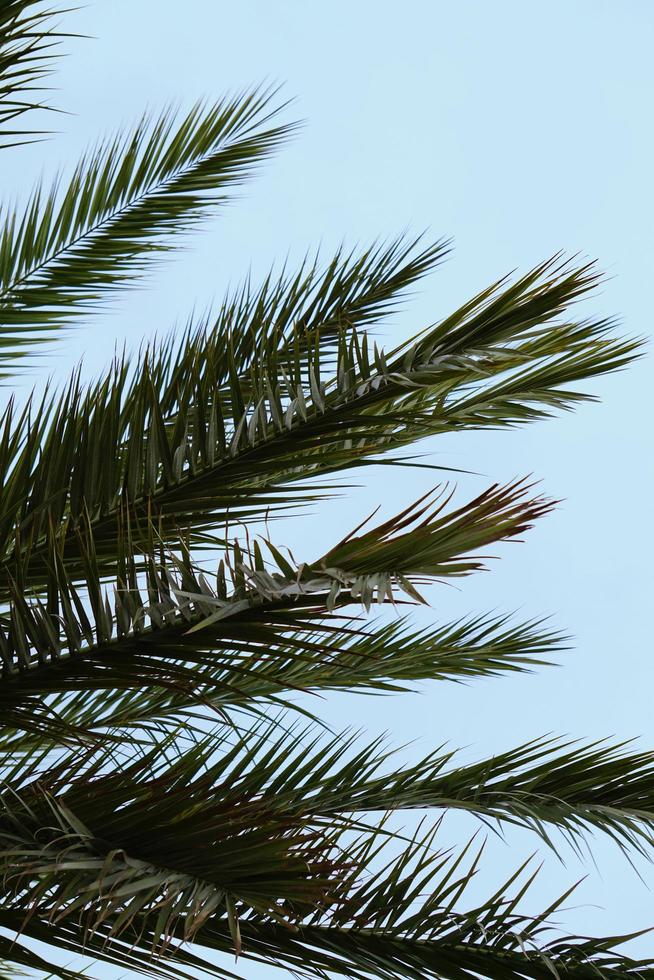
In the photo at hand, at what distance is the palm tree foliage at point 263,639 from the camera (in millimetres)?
1681

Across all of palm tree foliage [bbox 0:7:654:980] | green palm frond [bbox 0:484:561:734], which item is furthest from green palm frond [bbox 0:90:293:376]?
green palm frond [bbox 0:484:561:734]

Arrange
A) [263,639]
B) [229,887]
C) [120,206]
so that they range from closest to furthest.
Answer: [229,887] < [263,639] < [120,206]

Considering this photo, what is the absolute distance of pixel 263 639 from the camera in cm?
176

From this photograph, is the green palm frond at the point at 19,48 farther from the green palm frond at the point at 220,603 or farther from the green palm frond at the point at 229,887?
the green palm frond at the point at 229,887

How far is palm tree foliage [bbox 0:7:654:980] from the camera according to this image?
66.2 inches

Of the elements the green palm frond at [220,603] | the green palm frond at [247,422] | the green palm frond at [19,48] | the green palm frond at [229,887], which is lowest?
the green palm frond at [229,887]

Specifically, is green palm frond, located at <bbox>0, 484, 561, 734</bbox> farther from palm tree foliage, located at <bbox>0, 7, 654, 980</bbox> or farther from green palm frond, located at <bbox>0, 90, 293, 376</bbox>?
green palm frond, located at <bbox>0, 90, 293, 376</bbox>

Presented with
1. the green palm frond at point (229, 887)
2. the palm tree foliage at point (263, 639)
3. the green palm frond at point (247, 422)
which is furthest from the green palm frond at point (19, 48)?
the green palm frond at point (229, 887)

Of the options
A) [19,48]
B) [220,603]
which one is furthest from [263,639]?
[19,48]

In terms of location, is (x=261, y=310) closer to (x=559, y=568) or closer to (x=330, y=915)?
(x=330, y=915)

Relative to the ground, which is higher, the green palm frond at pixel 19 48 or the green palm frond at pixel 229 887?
the green palm frond at pixel 19 48

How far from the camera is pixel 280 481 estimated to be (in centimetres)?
297

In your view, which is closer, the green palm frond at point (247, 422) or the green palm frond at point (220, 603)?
the green palm frond at point (220, 603)

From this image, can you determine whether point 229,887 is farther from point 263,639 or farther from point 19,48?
point 19,48
